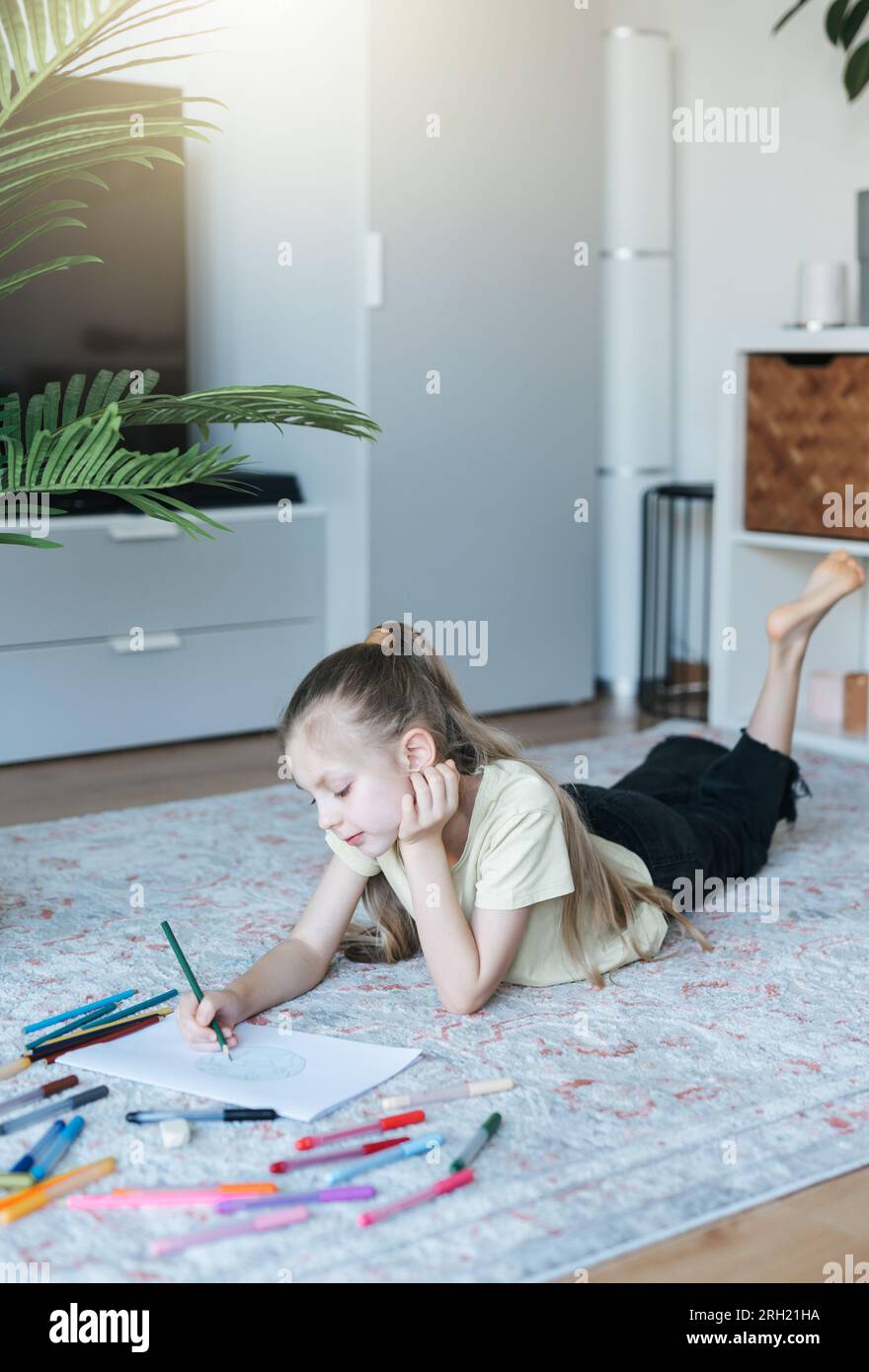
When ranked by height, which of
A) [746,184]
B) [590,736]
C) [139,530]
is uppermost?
[746,184]

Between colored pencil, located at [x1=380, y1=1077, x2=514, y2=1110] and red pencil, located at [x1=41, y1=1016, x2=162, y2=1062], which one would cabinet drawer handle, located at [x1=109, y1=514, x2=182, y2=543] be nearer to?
red pencil, located at [x1=41, y1=1016, x2=162, y2=1062]

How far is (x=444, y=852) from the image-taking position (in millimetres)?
1607

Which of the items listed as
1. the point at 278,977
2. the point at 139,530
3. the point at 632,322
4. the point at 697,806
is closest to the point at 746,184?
the point at 632,322

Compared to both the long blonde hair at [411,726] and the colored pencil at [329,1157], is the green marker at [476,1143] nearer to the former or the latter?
the colored pencil at [329,1157]

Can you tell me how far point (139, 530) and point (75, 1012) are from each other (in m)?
1.53

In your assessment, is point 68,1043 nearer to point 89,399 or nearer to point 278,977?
point 278,977

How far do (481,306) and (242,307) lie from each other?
0.53 meters

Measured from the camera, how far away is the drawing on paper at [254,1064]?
1.47m

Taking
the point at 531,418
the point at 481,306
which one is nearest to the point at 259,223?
the point at 481,306

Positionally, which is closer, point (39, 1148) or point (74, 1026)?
point (39, 1148)

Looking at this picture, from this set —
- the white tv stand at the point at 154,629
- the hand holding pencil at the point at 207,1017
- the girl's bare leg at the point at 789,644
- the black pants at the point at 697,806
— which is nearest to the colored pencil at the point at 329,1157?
the hand holding pencil at the point at 207,1017

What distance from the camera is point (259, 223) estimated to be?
3.31 meters

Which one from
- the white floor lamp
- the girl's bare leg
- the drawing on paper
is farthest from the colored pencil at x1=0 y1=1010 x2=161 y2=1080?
the white floor lamp

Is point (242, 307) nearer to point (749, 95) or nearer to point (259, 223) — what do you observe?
point (259, 223)
